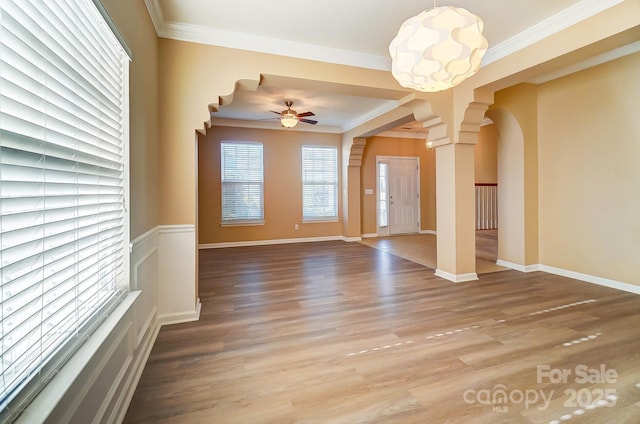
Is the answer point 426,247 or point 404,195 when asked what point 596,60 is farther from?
point 404,195

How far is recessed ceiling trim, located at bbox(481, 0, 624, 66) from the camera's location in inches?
91.7

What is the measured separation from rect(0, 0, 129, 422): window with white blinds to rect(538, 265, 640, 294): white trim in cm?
508

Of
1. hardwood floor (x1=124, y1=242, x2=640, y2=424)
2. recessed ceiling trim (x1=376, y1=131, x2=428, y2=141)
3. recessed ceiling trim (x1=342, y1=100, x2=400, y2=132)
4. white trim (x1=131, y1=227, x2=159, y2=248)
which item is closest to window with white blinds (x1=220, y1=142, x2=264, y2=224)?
recessed ceiling trim (x1=342, y1=100, x2=400, y2=132)

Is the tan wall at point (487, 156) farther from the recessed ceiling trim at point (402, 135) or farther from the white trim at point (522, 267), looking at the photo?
the white trim at point (522, 267)

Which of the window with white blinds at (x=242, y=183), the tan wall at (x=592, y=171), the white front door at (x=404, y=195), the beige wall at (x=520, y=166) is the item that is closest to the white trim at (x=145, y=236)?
the window with white blinds at (x=242, y=183)

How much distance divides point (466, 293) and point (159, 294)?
129 inches

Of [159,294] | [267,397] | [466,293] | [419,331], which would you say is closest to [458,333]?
[419,331]

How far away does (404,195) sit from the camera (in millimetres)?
7887

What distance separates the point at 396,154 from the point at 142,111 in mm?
6656

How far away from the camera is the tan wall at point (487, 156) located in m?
7.17

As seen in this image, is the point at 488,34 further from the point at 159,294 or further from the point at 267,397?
the point at 159,294

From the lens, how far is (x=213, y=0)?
2.33 m

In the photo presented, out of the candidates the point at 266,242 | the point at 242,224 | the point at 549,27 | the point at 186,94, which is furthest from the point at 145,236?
the point at 266,242

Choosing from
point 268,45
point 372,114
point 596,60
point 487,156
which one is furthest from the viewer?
point 487,156
